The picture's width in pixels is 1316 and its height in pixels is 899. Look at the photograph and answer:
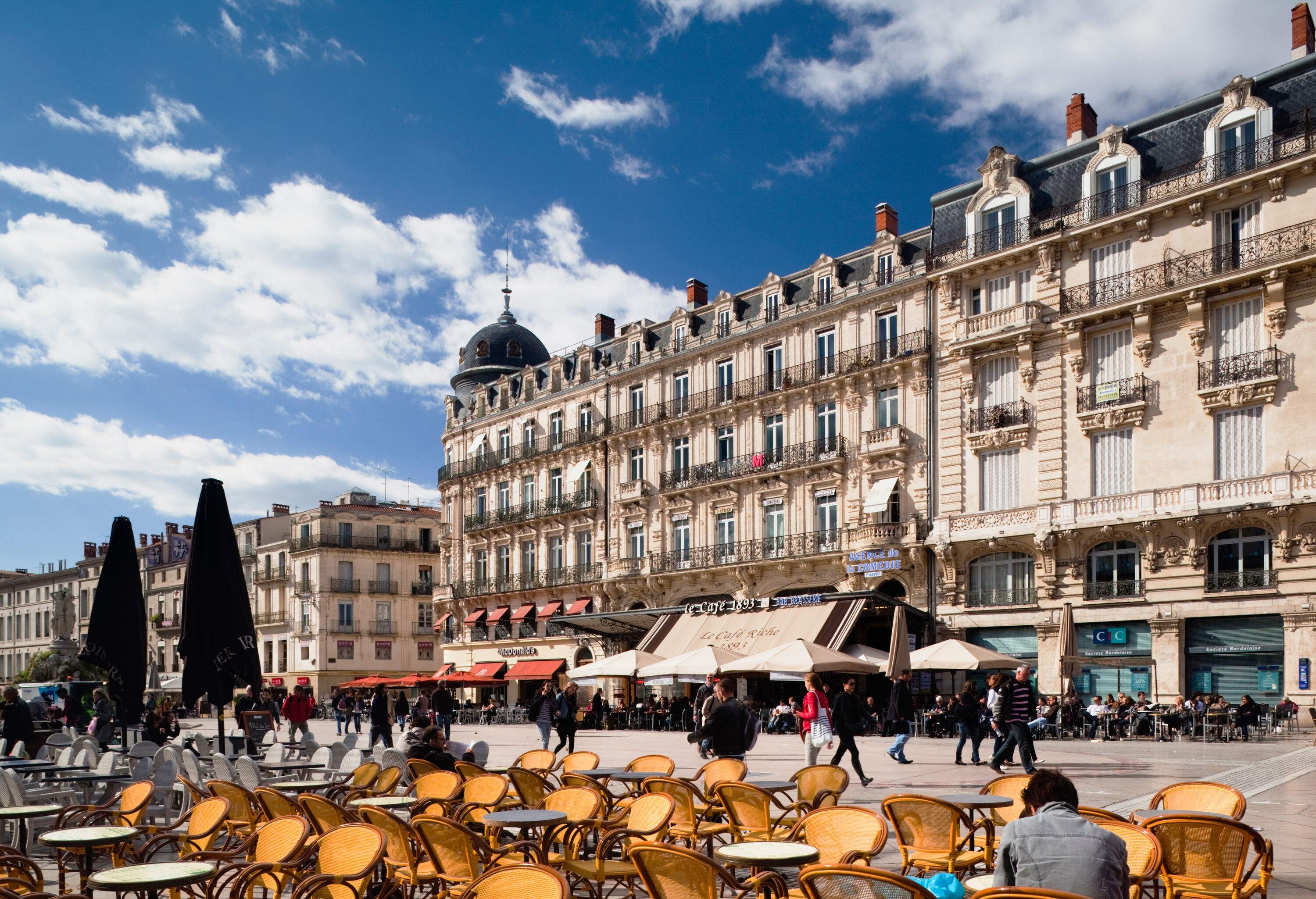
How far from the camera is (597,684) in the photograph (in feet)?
144

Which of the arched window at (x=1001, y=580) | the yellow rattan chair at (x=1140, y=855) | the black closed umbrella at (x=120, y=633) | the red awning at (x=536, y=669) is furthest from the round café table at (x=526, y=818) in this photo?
the red awning at (x=536, y=669)

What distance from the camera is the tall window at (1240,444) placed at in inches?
1093

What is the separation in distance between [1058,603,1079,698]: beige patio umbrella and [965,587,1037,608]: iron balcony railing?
226 centimetres

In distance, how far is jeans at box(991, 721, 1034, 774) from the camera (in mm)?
14953

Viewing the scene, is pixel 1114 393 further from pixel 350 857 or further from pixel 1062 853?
pixel 350 857

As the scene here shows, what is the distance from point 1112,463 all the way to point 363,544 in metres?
44.0

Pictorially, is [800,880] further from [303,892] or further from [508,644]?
[508,644]

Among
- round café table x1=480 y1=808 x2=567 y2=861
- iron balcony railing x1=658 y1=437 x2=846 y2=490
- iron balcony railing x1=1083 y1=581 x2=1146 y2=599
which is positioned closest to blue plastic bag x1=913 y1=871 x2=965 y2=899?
round café table x1=480 y1=808 x2=567 y2=861

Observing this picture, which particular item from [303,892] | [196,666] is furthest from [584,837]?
[196,666]

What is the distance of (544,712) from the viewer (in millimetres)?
21109

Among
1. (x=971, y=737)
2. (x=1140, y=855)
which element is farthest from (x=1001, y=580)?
(x=1140, y=855)

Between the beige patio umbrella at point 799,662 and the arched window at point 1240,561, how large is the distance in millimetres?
8952

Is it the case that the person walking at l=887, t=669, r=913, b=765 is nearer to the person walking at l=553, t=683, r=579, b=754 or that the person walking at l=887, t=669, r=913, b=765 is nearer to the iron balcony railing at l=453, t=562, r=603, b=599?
the person walking at l=553, t=683, r=579, b=754

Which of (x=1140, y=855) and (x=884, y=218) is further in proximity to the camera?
(x=884, y=218)
